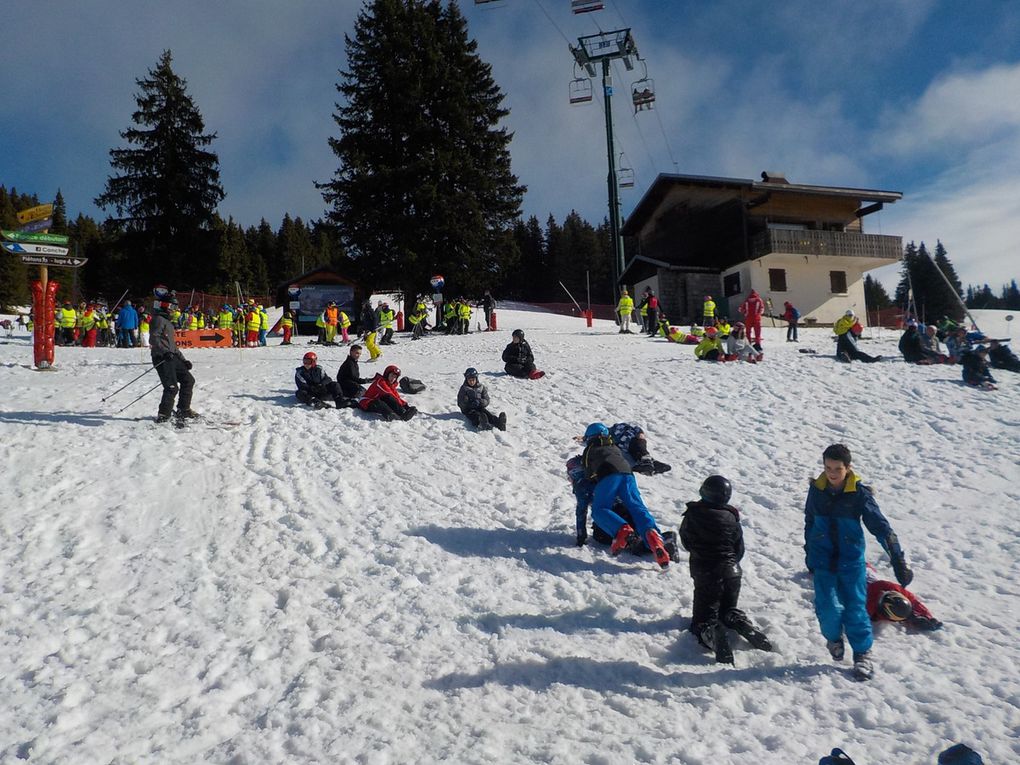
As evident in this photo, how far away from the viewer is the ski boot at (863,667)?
4059 millimetres

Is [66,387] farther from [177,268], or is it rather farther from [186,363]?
[177,268]

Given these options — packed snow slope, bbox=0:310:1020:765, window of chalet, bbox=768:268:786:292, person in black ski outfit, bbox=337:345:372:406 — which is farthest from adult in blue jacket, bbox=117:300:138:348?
window of chalet, bbox=768:268:786:292

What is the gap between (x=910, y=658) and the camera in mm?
4281

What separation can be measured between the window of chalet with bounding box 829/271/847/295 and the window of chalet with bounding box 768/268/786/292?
291 centimetres

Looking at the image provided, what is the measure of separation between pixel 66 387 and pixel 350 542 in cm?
925

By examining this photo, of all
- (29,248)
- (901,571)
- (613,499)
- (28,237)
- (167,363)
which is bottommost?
(901,571)

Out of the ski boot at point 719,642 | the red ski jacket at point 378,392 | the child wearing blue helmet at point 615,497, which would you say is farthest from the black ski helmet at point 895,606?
the red ski jacket at point 378,392

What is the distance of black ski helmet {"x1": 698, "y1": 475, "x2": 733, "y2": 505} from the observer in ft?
14.8

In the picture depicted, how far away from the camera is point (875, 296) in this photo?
87250mm

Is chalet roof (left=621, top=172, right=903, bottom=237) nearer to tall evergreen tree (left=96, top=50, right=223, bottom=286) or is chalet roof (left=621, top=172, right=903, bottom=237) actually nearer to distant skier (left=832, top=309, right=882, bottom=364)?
distant skier (left=832, top=309, right=882, bottom=364)

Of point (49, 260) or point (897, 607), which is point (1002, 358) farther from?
point (49, 260)

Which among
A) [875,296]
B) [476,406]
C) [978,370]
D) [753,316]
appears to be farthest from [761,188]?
[875,296]

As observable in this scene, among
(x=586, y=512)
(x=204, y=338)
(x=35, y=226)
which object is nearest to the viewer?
(x=586, y=512)

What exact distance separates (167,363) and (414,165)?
20.3 meters
